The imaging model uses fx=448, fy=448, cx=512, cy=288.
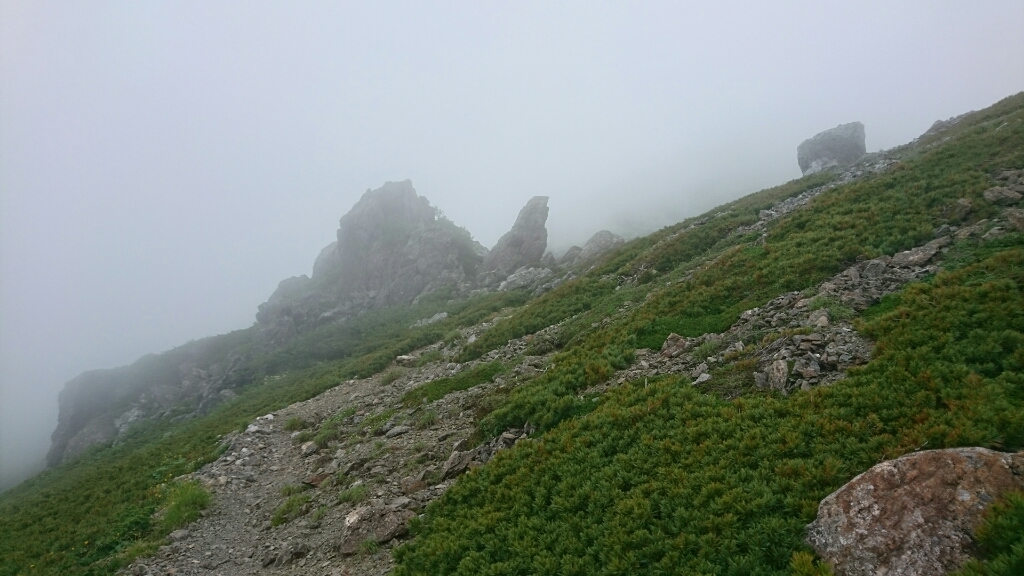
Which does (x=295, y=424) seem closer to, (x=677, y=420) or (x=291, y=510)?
(x=291, y=510)

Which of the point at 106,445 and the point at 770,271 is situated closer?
the point at 770,271

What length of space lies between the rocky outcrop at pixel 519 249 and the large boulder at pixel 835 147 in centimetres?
4334

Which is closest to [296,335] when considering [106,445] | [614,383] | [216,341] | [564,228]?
[216,341]

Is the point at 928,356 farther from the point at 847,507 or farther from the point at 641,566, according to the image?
the point at 641,566

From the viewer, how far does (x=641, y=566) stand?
7.80 meters

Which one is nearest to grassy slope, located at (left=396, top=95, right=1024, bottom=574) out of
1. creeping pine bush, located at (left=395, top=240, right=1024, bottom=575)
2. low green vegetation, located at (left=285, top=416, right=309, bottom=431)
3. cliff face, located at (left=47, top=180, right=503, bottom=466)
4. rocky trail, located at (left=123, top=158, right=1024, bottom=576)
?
creeping pine bush, located at (left=395, top=240, right=1024, bottom=575)

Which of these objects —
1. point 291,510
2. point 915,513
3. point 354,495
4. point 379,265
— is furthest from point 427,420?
point 379,265

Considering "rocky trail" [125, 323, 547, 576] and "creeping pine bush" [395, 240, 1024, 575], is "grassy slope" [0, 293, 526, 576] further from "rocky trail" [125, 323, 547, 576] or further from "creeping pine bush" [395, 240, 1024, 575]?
"creeping pine bush" [395, 240, 1024, 575]

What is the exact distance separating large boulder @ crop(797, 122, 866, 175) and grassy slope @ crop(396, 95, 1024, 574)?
7007cm

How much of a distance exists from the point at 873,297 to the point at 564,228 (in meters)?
142

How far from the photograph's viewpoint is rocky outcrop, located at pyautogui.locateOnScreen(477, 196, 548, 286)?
69550 millimetres

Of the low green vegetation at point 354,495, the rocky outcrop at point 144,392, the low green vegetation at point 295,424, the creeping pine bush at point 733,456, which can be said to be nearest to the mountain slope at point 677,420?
the creeping pine bush at point 733,456

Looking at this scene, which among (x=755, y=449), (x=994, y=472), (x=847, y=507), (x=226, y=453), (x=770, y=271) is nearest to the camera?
(x=994, y=472)

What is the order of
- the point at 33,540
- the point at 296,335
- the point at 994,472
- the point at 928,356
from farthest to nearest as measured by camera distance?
the point at 296,335, the point at 33,540, the point at 928,356, the point at 994,472
